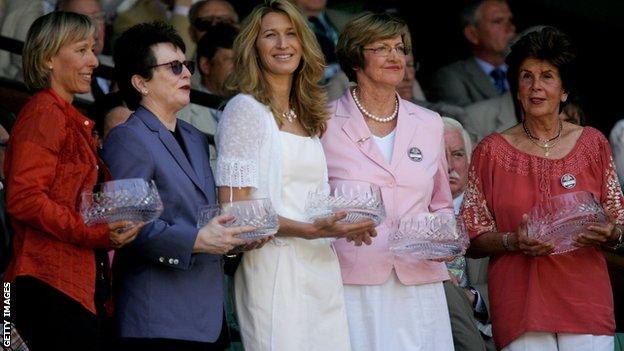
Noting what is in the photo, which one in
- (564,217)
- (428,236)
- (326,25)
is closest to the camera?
(428,236)

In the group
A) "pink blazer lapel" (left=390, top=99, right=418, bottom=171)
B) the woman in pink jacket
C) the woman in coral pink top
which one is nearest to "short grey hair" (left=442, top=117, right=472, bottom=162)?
the woman in coral pink top

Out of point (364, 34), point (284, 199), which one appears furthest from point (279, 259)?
point (364, 34)

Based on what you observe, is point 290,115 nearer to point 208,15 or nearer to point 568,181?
point 568,181

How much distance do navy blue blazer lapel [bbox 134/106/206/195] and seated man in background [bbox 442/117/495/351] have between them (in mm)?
1484

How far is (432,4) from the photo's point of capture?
13.1 meters

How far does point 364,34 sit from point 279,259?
4.09 feet

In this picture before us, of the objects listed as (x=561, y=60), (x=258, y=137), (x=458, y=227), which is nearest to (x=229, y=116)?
(x=258, y=137)

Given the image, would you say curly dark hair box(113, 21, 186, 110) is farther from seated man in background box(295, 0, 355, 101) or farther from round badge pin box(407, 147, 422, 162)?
seated man in background box(295, 0, 355, 101)

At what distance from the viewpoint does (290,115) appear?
705 cm

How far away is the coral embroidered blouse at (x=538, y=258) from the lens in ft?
24.1

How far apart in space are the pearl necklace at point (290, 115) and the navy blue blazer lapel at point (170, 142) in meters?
0.58

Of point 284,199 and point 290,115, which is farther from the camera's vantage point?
point 290,115

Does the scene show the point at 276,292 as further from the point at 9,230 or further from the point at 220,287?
the point at 9,230

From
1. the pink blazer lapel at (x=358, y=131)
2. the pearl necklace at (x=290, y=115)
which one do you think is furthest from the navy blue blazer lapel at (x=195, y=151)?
the pink blazer lapel at (x=358, y=131)
